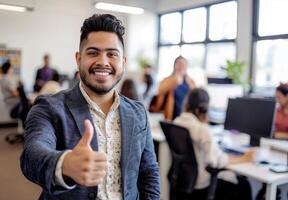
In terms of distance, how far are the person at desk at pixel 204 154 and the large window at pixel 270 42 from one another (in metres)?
2.57

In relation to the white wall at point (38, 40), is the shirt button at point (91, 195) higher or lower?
lower

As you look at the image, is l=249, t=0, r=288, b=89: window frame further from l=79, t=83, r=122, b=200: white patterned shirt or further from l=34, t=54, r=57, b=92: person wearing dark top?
l=79, t=83, r=122, b=200: white patterned shirt

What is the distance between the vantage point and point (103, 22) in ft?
2.86

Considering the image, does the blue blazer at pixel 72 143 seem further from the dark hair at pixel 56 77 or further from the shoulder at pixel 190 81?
the shoulder at pixel 190 81

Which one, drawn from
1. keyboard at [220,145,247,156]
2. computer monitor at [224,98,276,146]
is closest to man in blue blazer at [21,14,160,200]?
keyboard at [220,145,247,156]

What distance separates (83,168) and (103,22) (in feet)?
1.49

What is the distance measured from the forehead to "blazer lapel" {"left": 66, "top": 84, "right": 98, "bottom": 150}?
5.7 inches

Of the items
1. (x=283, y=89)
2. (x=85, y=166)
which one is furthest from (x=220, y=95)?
(x=85, y=166)

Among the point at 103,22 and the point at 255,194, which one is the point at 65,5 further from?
the point at 255,194

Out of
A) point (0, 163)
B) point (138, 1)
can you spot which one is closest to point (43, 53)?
point (138, 1)

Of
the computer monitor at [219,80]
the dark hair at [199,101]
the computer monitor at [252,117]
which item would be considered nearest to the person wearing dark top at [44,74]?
the dark hair at [199,101]

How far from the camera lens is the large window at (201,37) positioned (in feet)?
8.46

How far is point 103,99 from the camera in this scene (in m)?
0.95

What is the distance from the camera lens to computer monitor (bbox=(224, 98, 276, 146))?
7.84 feet
